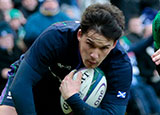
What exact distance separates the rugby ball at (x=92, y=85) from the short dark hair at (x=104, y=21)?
378 mm

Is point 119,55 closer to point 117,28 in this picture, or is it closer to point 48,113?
point 117,28

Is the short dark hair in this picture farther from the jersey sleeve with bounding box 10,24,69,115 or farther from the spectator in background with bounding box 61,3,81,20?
the spectator in background with bounding box 61,3,81,20

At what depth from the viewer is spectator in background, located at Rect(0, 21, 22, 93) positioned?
6.56m

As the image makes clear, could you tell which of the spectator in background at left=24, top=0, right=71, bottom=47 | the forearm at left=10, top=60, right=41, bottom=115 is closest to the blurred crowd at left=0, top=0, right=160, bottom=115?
the spectator in background at left=24, top=0, right=71, bottom=47

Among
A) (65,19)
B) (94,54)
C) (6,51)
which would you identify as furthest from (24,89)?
(65,19)

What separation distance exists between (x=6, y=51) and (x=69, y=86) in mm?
3273

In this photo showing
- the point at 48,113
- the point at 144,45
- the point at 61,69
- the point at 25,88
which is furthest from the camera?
the point at 144,45

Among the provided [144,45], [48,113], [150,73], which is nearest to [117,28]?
[48,113]

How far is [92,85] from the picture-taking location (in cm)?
371

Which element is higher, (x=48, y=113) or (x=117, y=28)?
(x=117, y=28)

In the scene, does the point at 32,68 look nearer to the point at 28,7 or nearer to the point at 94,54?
the point at 94,54

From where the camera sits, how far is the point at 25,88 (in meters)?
3.52

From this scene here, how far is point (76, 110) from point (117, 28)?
83 cm

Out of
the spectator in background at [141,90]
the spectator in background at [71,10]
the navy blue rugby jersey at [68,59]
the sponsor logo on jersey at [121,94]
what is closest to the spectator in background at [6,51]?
the spectator in background at [141,90]
